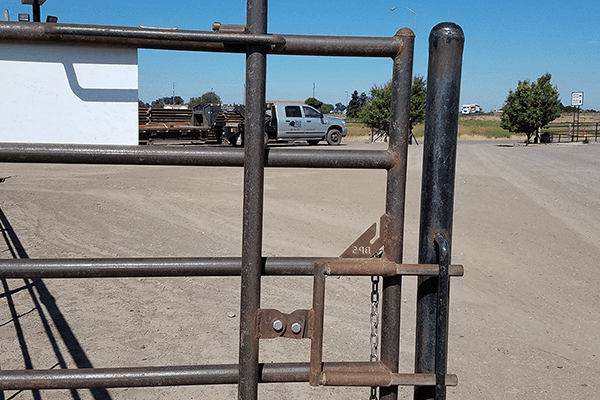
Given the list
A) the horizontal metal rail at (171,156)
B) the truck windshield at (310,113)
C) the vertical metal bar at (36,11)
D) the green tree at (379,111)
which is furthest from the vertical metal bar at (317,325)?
the green tree at (379,111)

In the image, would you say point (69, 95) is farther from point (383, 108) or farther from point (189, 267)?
point (383, 108)

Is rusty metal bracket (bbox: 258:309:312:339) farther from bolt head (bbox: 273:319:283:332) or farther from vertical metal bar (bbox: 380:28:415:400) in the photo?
vertical metal bar (bbox: 380:28:415:400)

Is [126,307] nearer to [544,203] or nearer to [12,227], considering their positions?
[12,227]

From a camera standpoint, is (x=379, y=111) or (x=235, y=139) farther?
(x=379, y=111)

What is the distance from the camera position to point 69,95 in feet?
5.59

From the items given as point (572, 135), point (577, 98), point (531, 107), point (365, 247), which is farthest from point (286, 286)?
point (577, 98)

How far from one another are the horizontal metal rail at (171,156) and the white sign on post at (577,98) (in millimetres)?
46490

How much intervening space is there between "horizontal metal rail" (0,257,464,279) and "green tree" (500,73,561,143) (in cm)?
3523

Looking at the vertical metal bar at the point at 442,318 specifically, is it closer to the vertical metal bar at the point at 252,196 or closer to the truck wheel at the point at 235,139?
the vertical metal bar at the point at 252,196

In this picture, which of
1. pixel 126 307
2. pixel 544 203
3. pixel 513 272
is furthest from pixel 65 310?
pixel 544 203

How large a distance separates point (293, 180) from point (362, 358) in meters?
8.54

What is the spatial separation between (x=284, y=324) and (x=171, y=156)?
0.56 metres

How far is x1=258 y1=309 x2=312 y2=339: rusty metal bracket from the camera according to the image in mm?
1633

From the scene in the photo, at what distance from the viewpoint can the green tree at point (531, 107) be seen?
3409cm
